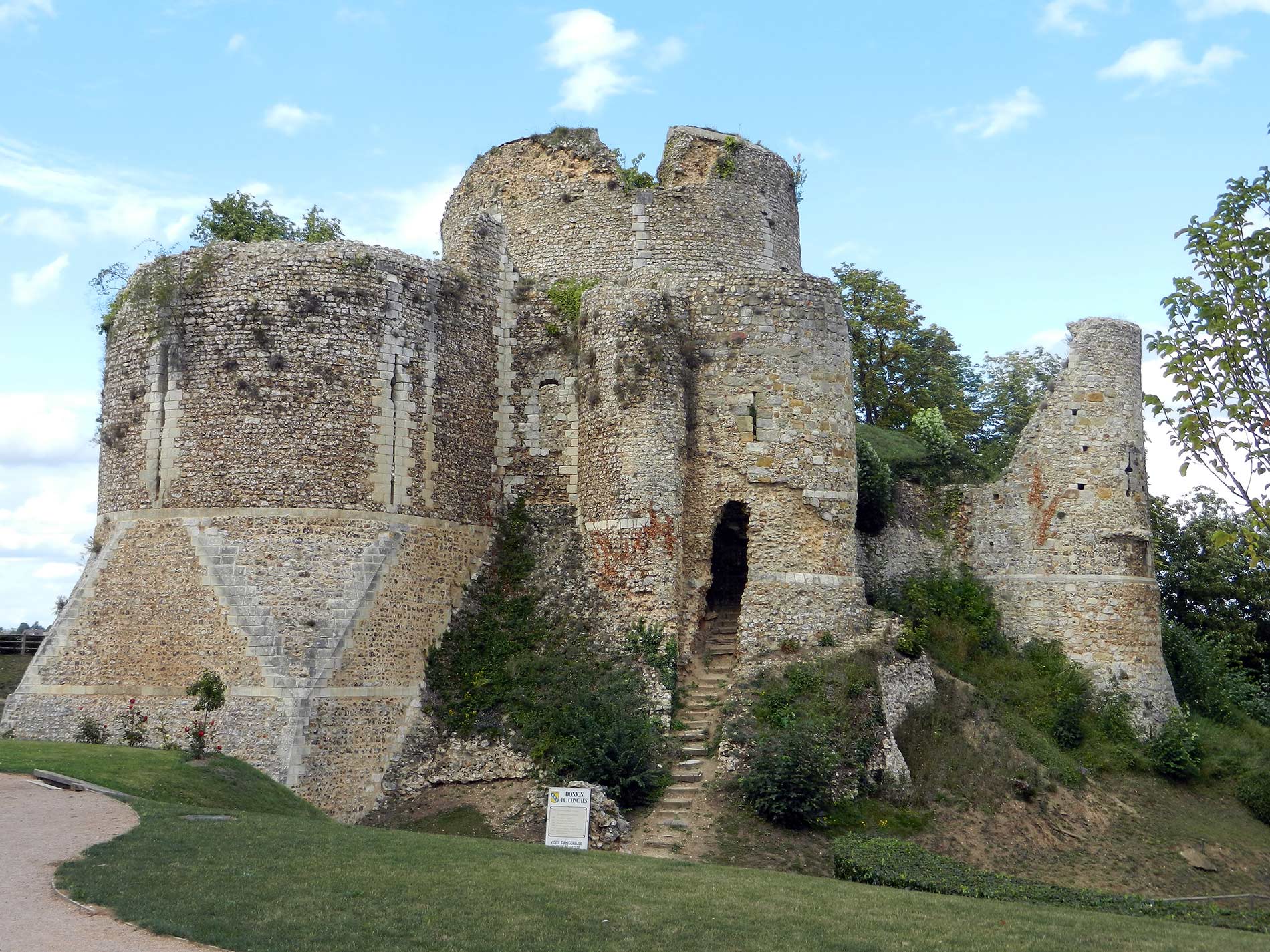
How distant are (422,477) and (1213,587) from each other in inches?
845

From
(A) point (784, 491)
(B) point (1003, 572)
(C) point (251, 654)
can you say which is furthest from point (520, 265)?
(B) point (1003, 572)

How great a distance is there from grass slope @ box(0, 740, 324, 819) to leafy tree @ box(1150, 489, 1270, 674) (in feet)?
77.6

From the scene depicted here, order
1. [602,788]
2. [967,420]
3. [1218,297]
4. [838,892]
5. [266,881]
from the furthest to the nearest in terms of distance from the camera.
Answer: [967,420], [602,788], [1218,297], [838,892], [266,881]

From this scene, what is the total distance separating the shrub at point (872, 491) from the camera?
85.1 feet

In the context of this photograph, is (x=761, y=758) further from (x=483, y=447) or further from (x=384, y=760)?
(x=483, y=447)

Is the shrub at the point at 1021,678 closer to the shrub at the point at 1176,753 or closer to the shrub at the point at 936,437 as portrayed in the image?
the shrub at the point at 1176,753

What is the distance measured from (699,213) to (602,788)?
13.3 m

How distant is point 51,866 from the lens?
Answer: 1205 cm

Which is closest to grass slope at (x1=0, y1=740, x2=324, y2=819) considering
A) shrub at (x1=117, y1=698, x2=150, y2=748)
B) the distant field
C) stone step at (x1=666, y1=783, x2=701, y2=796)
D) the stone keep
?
shrub at (x1=117, y1=698, x2=150, y2=748)

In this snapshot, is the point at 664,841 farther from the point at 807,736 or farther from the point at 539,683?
the point at 539,683

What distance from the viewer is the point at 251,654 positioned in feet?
66.7

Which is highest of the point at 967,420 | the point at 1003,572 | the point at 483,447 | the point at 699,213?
the point at 699,213

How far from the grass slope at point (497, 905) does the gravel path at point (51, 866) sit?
0.22 meters

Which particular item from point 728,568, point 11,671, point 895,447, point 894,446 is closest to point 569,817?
point 728,568
